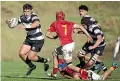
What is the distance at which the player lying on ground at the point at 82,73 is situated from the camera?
12.4 m

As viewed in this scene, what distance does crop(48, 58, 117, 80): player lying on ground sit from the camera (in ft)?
40.8

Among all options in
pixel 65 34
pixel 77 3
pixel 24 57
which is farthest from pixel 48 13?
pixel 65 34

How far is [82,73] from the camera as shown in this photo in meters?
12.6

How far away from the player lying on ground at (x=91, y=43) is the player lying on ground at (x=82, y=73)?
0.78 meters

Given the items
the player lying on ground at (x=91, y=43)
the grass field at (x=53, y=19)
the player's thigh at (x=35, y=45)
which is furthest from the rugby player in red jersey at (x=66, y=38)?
the grass field at (x=53, y=19)

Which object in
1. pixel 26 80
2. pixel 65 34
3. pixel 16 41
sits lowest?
pixel 16 41

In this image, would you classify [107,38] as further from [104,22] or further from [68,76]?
[68,76]

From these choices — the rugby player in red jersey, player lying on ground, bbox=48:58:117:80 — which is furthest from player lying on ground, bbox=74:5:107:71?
player lying on ground, bbox=48:58:117:80

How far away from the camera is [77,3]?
24906 millimetres

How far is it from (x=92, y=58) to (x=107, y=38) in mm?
9876

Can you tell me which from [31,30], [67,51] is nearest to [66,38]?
[67,51]

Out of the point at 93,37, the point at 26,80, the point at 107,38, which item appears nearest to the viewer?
the point at 26,80

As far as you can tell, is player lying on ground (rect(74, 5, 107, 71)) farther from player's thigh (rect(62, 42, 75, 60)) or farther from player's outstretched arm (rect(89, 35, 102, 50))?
player's thigh (rect(62, 42, 75, 60))

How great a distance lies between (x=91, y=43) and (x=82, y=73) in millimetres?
1511
